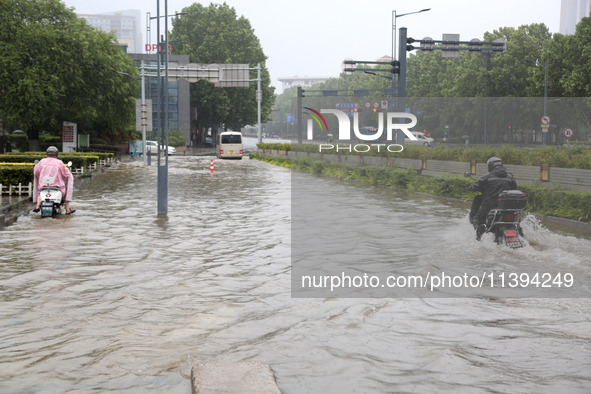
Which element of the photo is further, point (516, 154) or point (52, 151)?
point (516, 154)

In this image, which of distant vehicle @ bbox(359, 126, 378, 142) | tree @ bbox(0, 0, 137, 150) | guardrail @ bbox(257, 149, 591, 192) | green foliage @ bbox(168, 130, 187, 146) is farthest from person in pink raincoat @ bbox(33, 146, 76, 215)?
distant vehicle @ bbox(359, 126, 378, 142)

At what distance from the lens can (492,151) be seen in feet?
77.2

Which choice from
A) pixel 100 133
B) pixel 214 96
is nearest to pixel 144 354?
pixel 100 133

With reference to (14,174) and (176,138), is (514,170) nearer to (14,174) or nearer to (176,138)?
(14,174)

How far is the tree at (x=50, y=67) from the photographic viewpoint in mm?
39438

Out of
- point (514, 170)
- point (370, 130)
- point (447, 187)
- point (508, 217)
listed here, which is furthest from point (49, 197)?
point (370, 130)

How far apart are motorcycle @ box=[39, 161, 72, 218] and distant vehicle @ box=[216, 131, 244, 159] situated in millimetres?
41443

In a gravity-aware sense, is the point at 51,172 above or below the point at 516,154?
below

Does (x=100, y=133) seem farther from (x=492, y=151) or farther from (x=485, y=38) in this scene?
(x=492, y=151)

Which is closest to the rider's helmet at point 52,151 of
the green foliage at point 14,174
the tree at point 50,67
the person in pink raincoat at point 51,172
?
the person in pink raincoat at point 51,172

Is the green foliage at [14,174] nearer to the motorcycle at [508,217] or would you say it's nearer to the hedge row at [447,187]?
the hedge row at [447,187]

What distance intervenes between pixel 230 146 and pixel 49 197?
4179cm

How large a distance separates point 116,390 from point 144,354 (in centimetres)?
89

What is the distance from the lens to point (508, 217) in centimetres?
1095
